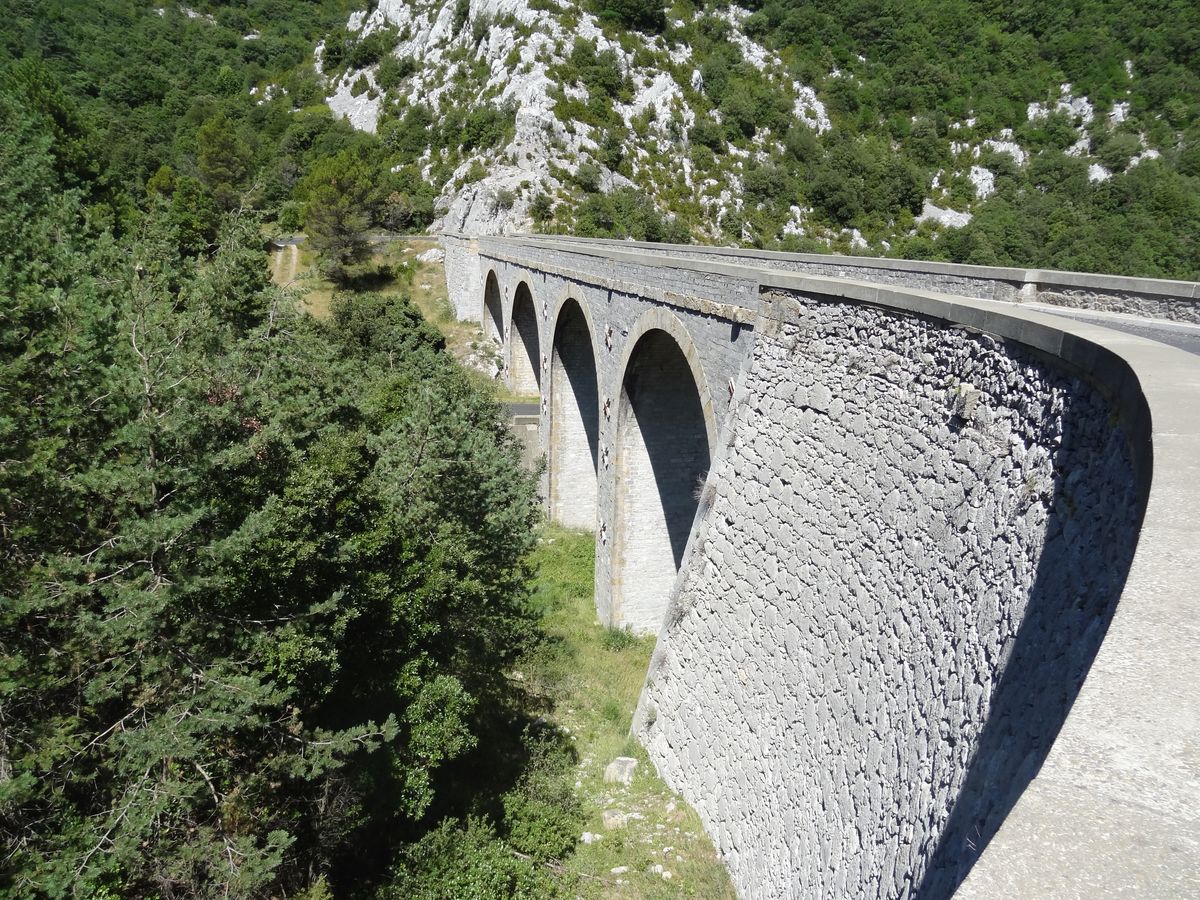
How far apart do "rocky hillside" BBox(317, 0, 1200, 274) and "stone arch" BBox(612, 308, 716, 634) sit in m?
31.2

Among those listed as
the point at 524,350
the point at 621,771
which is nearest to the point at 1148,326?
the point at 621,771

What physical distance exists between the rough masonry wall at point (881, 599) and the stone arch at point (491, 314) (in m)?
24.1

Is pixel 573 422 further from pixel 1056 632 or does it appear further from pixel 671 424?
pixel 1056 632

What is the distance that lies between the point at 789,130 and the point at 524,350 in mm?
40250

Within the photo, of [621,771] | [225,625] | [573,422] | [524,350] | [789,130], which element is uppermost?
[789,130]

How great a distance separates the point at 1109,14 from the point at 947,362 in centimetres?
8122

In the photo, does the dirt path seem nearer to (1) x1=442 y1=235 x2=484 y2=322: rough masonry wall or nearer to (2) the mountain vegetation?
(2) the mountain vegetation

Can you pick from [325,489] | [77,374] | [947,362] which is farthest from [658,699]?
[77,374]

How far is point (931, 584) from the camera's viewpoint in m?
5.13

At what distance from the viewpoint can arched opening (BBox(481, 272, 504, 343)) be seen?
31.5m

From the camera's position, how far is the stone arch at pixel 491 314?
103ft

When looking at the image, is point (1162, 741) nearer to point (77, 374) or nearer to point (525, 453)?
point (77, 374)

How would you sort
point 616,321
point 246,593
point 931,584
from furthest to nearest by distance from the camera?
point 616,321 < point 246,593 < point 931,584

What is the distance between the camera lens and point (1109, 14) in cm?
6122
